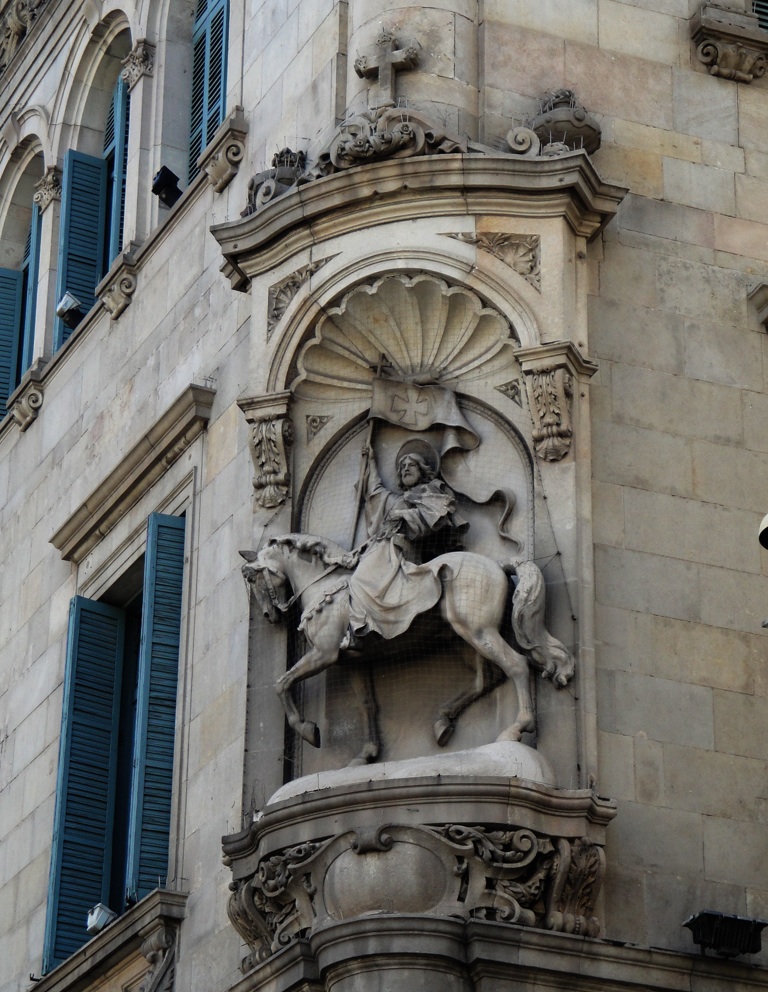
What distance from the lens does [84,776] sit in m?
22.1

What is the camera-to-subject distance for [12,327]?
2827cm

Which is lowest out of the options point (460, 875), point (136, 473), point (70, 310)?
point (460, 875)

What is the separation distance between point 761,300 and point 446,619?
13.0 ft

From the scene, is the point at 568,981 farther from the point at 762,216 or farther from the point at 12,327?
the point at 12,327

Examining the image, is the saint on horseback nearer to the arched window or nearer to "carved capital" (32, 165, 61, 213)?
the arched window

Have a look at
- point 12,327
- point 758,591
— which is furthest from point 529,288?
point 12,327

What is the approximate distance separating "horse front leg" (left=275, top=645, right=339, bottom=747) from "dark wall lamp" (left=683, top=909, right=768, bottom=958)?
2.98 meters

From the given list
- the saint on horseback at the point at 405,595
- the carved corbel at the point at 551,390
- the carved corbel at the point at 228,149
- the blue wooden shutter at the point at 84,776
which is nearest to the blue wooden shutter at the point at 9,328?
the blue wooden shutter at the point at 84,776

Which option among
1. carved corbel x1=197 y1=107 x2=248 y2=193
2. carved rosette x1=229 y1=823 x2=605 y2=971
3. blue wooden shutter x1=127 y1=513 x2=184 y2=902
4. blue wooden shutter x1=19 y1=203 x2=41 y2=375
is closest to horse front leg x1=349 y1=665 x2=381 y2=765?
carved rosette x1=229 y1=823 x2=605 y2=971

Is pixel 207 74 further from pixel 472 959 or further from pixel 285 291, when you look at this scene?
pixel 472 959

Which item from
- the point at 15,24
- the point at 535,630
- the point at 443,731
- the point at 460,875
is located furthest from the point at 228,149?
the point at 15,24

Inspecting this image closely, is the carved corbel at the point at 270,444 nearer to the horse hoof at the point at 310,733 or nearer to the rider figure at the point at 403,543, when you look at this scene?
the rider figure at the point at 403,543

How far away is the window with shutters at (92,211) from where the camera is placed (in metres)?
25.9

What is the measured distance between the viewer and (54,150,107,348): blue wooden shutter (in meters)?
26.2
